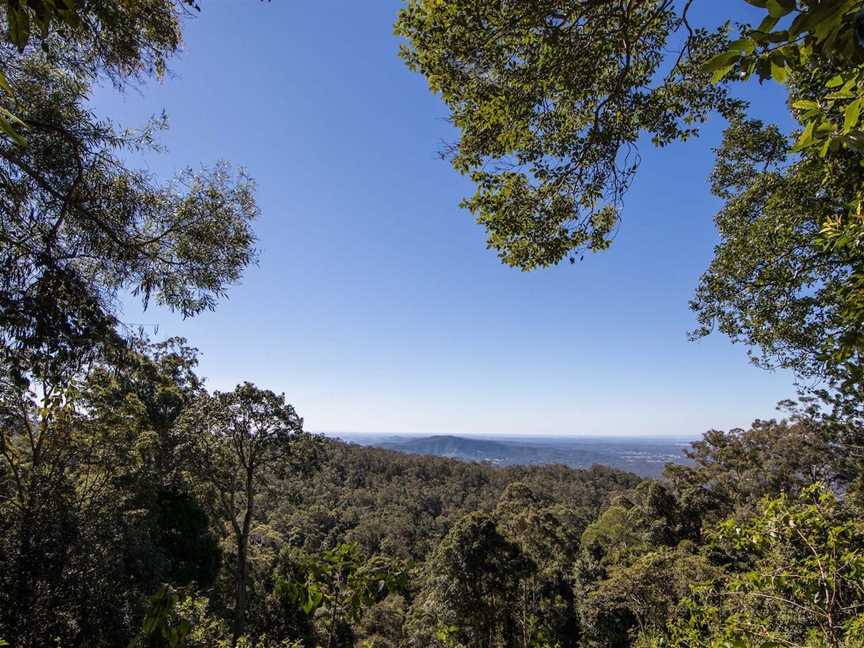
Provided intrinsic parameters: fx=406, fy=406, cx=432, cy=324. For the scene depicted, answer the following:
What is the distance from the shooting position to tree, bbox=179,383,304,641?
9.48 m

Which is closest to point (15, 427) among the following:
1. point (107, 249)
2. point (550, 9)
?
point (107, 249)

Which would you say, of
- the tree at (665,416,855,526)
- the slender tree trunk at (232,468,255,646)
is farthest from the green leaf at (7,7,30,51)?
the tree at (665,416,855,526)

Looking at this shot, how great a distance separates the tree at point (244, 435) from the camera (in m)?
9.48

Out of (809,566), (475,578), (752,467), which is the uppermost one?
(809,566)

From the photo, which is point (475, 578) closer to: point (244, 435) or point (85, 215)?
point (244, 435)

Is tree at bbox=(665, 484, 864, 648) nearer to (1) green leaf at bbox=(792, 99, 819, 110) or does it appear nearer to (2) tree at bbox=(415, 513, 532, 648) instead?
(1) green leaf at bbox=(792, 99, 819, 110)

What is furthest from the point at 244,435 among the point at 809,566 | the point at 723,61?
the point at 723,61

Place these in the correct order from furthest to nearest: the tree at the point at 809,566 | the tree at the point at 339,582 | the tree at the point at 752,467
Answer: the tree at the point at 752,467, the tree at the point at 809,566, the tree at the point at 339,582

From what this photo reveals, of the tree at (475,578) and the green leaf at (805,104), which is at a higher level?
the green leaf at (805,104)

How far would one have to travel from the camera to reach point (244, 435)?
31.5 feet

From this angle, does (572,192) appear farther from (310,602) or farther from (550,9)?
(310,602)

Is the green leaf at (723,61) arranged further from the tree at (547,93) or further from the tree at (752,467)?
the tree at (752,467)

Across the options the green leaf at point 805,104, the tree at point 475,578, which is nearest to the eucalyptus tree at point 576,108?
the green leaf at point 805,104

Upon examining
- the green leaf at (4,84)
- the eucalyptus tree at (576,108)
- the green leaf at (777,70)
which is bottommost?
the green leaf at (4,84)
